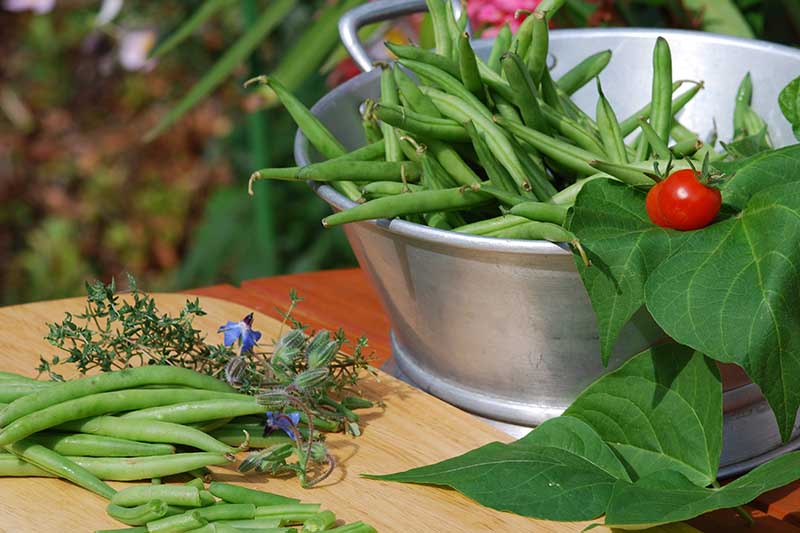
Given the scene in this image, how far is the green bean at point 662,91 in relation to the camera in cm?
114

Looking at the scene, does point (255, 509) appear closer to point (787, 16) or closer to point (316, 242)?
point (787, 16)

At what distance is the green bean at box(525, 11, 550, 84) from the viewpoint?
1101 millimetres

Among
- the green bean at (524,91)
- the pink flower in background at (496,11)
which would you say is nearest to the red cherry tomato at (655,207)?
the green bean at (524,91)

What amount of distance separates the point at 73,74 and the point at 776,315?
2.55 metres

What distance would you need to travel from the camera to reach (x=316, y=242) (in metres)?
2.58

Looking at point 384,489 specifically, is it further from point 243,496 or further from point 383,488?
point 243,496

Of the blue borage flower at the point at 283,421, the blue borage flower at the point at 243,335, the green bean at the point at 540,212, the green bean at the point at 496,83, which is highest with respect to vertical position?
the green bean at the point at 496,83

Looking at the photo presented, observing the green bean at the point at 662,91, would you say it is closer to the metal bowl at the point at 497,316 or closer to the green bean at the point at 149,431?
the metal bowl at the point at 497,316

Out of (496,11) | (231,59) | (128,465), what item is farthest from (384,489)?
(231,59)

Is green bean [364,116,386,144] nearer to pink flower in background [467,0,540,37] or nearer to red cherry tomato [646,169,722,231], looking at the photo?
red cherry tomato [646,169,722,231]

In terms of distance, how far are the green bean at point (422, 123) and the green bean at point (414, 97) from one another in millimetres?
26

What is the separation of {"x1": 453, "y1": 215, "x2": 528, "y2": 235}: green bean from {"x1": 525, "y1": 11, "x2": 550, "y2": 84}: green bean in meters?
0.19

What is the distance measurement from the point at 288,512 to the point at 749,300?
15.3 inches

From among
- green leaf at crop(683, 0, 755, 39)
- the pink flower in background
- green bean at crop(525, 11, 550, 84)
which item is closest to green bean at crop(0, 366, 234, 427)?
green bean at crop(525, 11, 550, 84)
